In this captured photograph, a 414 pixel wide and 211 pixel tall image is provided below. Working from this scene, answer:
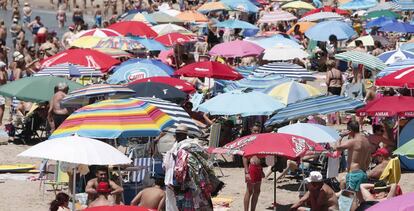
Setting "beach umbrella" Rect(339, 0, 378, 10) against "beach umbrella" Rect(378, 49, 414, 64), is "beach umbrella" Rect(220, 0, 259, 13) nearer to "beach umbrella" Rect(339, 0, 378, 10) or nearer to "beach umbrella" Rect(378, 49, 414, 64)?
"beach umbrella" Rect(339, 0, 378, 10)

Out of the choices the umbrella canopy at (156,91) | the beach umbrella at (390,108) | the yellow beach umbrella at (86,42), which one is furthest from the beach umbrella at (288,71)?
the yellow beach umbrella at (86,42)

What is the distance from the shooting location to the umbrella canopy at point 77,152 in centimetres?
1122

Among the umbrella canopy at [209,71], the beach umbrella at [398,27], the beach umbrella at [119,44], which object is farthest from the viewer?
the beach umbrella at [398,27]

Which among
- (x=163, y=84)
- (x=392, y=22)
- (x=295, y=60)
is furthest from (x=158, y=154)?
(x=392, y=22)

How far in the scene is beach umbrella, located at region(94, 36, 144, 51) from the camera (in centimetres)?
2225

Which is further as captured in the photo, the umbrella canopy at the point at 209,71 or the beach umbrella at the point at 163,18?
the beach umbrella at the point at 163,18

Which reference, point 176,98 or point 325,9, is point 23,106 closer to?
point 176,98

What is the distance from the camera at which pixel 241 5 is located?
34.0 metres

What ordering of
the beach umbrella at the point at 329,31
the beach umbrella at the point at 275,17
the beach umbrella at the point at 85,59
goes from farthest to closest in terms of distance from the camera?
the beach umbrella at the point at 275,17
the beach umbrella at the point at 329,31
the beach umbrella at the point at 85,59

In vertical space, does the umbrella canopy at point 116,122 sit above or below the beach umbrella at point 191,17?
above

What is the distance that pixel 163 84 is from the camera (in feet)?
55.9

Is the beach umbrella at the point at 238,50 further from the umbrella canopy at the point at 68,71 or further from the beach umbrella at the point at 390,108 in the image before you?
the beach umbrella at the point at 390,108

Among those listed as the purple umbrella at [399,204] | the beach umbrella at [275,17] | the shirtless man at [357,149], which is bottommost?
the beach umbrella at [275,17]

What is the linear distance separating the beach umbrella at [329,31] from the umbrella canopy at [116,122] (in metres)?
13.6
